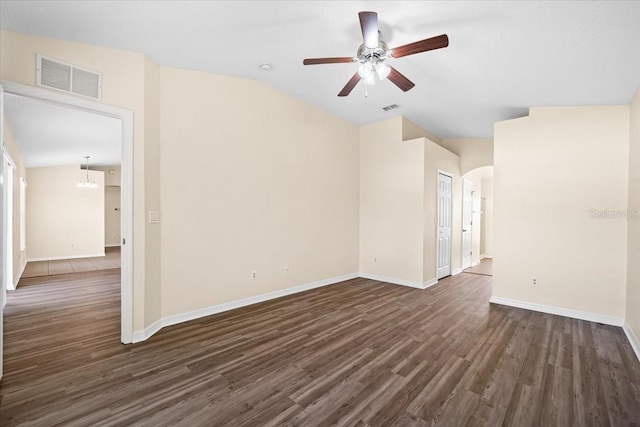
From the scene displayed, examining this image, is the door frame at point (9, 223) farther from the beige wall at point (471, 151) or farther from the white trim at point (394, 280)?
the beige wall at point (471, 151)

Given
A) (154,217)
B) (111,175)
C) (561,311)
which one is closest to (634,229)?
(561,311)

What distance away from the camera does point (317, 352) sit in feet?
9.16

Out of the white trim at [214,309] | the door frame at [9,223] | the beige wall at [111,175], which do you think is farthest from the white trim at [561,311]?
the beige wall at [111,175]

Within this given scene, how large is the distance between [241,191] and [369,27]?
264 cm

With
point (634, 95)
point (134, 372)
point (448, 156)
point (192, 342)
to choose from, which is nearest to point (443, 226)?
point (448, 156)

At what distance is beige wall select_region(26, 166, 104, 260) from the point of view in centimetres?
825

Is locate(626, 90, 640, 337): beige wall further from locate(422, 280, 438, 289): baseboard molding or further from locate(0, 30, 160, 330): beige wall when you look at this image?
locate(0, 30, 160, 330): beige wall

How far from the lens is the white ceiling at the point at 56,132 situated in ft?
13.5

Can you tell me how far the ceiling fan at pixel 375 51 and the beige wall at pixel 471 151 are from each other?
419cm

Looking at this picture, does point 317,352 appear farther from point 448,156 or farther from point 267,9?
point 448,156

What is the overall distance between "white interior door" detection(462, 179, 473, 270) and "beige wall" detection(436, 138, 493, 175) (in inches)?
20.8

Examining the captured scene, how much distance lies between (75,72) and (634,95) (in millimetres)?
6114

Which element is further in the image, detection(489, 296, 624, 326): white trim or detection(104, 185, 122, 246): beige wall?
detection(104, 185, 122, 246): beige wall

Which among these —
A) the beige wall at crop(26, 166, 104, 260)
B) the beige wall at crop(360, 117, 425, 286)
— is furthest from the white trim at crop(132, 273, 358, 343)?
the beige wall at crop(26, 166, 104, 260)
